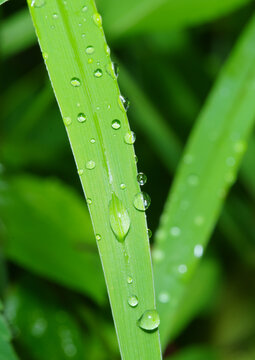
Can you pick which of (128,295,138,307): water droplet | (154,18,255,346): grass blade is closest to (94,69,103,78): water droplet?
(128,295,138,307): water droplet

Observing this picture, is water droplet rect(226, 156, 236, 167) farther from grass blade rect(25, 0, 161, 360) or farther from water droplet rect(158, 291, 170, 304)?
grass blade rect(25, 0, 161, 360)

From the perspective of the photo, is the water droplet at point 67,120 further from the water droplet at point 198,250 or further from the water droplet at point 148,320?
the water droplet at point 198,250

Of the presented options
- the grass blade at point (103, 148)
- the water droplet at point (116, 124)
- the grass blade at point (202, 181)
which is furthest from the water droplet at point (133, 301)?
the grass blade at point (202, 181)

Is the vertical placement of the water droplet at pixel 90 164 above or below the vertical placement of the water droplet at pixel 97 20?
below

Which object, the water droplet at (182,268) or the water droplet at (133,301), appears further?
the water droplet at (182,268)

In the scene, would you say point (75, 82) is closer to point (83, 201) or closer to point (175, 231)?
point (175, 231)

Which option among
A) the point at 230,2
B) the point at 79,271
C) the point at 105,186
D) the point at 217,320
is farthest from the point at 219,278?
the point at 105,186
